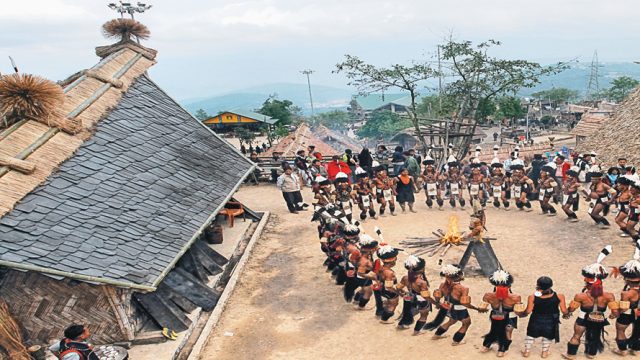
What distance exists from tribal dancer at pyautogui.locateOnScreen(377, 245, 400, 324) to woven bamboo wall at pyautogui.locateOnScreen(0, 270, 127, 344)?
15.4 feet

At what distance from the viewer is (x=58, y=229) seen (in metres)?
8.02

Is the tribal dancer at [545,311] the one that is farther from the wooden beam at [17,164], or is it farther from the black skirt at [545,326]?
the wooden beam at [17,164]

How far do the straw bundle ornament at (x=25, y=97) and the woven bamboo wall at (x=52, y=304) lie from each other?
3388 millimetres

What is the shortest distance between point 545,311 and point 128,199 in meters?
7.50

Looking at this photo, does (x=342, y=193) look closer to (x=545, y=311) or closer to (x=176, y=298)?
(x=176, y=298)

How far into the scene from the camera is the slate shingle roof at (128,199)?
7.62 m

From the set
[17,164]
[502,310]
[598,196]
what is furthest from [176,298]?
[598,196]

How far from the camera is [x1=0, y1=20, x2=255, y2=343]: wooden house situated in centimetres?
777

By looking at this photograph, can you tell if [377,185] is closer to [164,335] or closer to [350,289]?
[350,289]

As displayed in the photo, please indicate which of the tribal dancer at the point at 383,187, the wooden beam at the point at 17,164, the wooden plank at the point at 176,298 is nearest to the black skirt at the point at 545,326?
the wooden plank at the point at 176,298

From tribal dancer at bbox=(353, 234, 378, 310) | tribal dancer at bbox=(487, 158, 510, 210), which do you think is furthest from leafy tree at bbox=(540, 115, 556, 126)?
tribal dancer at bbox=(353, 234, 378, 310)

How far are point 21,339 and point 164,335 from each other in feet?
7.20

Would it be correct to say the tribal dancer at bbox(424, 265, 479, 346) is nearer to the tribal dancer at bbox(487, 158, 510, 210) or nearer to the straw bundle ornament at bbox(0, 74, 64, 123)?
the tribal dancer at bbox(487, 158, 510, 210)

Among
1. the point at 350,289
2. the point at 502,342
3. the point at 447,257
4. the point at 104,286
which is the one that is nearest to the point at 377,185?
the point at 447,257
